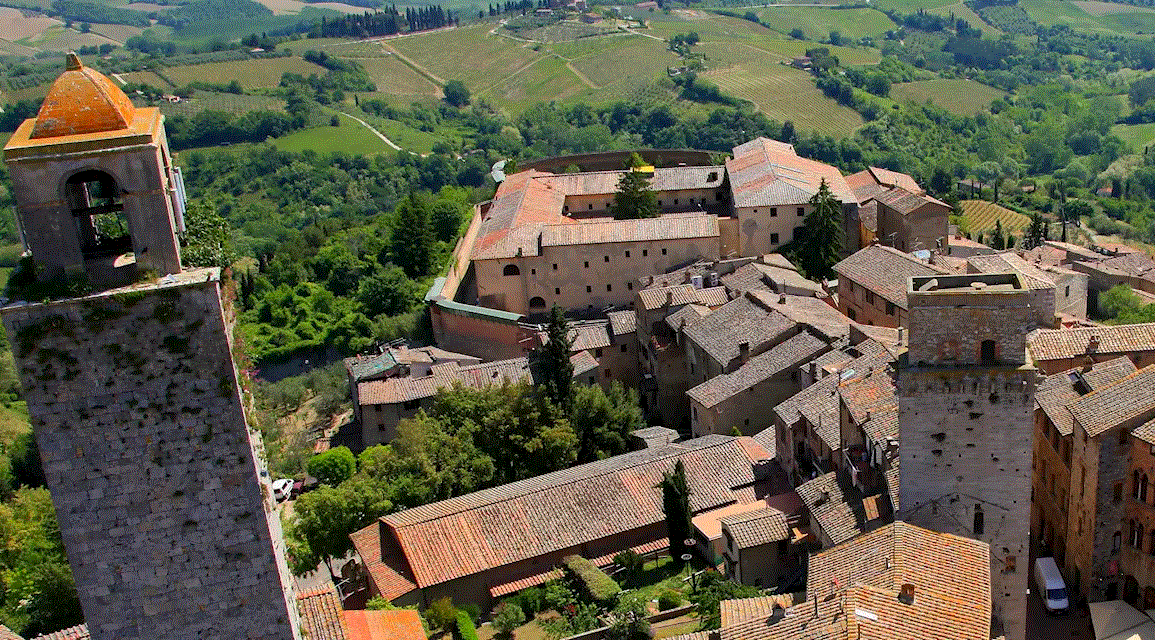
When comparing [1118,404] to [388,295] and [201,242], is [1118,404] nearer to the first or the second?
[201,242]

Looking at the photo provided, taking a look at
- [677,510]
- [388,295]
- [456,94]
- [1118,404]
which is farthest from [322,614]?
[456,94]

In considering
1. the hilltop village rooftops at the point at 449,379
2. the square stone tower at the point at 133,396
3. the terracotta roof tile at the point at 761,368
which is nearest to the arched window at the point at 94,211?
the square stone tower at the point at 133,396

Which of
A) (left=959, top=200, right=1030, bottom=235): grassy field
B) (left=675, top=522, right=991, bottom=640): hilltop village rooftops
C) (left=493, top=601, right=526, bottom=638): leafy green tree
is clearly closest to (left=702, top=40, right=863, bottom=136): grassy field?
(left=959, top=200, right=1030, bottom=235): grassy field

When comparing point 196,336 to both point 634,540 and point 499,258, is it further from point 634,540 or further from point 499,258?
point 499,258

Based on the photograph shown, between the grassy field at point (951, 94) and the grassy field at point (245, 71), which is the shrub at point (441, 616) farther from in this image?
the grassy field at point (951, 94)

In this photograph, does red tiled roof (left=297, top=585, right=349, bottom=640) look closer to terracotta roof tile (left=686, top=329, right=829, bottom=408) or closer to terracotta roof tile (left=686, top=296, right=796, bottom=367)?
terracotta roof tile (left=686, top=329, right=829, bottom=408)
